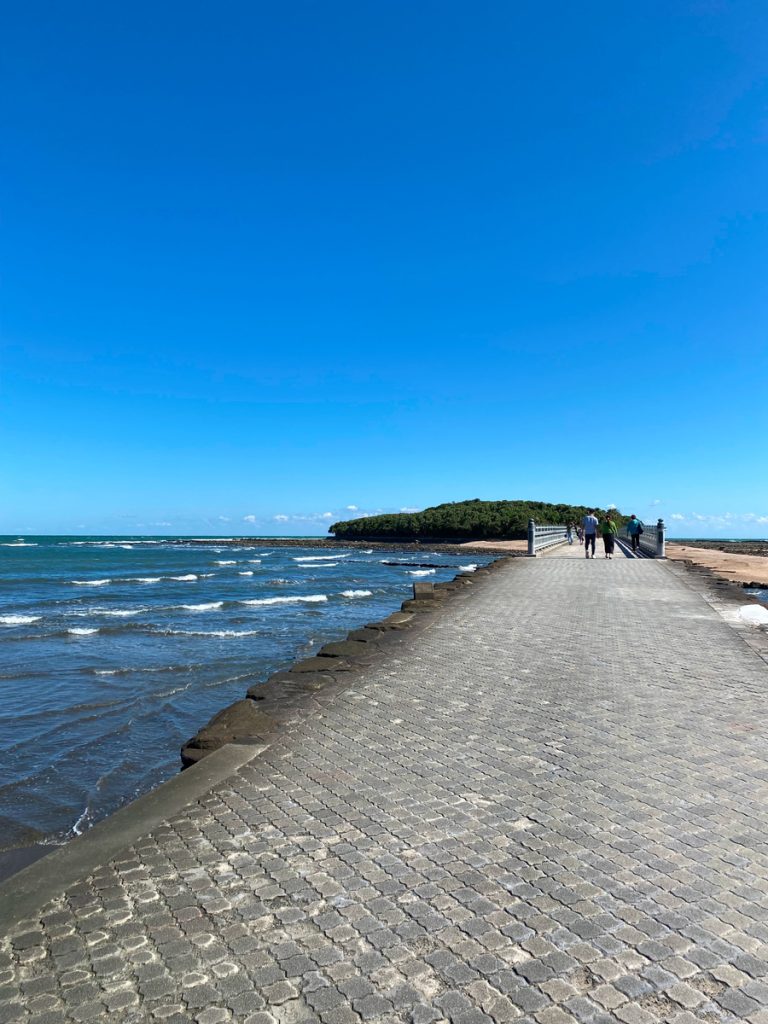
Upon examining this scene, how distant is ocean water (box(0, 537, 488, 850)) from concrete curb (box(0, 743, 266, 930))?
61.2 inches

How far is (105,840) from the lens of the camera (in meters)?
3.39

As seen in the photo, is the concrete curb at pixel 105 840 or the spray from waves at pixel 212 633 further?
the spray from waves at pixel 212 633

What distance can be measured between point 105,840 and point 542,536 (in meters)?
27.1

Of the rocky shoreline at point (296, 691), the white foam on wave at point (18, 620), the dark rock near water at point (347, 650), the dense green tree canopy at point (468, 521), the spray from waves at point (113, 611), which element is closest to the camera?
the rocky shoreline at point (296, 691)

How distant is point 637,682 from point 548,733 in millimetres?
1895

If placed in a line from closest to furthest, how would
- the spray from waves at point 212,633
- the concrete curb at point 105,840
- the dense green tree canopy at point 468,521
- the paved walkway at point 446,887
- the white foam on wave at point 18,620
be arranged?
1. the paved walkway at point 446,887
2. the concrete curb at point 105,840
3. the spray from waves at point 212,633
4. the white foam on wave at point 18,620
5. the dense green tree canopy at point 468,521

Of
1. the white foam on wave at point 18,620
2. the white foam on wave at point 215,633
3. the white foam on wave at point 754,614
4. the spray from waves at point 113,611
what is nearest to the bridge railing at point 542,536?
the white foam on wave at point 215,633

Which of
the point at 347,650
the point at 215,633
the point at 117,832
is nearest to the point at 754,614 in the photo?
the point at 347,650

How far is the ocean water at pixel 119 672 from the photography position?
19.3 ft

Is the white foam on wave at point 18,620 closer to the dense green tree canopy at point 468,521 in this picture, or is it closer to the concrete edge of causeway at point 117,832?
the concrete edge of causeway at point 117,832

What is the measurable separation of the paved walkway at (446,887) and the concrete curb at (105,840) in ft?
0.33

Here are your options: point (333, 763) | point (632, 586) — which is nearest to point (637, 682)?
point (333, 763)

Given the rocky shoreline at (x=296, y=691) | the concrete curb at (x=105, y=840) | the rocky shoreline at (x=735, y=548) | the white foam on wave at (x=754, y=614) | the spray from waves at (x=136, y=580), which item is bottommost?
the spray from waves at (x=136, y=580)

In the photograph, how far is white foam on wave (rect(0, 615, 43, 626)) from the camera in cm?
1677
